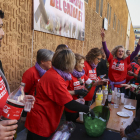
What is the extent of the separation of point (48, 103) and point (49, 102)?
15 mm

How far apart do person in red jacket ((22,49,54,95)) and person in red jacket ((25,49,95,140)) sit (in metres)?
0.56

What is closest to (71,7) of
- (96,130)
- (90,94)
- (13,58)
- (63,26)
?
(63,26)

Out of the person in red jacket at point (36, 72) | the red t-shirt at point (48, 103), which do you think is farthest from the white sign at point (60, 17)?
Result: the red t-shirt at point (48, 103)

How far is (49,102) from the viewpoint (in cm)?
146

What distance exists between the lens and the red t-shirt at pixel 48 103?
1377 mm

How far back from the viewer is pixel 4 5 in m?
2.32

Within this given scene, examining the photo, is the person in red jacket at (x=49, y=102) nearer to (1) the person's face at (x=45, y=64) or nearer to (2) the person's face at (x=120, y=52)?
(1) the person's face at (x=45, y=64)

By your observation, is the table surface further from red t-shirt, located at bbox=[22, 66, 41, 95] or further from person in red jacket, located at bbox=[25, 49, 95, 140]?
red t-shirt, located at bbox=[22, 66, 41, 95]

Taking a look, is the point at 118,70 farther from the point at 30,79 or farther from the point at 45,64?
the point at 30,79

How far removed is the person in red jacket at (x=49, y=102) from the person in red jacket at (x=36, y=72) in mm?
560

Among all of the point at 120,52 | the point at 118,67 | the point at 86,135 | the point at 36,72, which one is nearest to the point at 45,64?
the point at 36,72

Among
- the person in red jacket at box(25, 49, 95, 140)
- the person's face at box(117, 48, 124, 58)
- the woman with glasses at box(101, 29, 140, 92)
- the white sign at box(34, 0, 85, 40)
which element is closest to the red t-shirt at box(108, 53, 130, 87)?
the woman with glasses at box(101, 29, 140, 92)

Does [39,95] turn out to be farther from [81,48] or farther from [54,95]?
[81,48]

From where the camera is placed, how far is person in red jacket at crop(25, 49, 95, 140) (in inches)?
55.2
